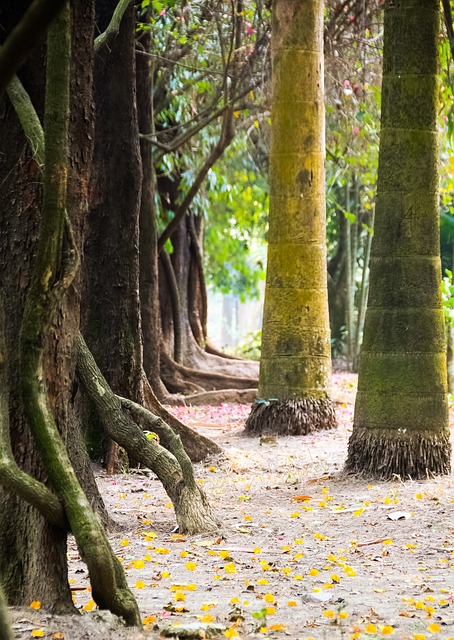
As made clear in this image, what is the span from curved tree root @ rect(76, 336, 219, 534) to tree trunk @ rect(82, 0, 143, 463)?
2.12 metres

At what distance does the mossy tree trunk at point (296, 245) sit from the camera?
10.3 meters

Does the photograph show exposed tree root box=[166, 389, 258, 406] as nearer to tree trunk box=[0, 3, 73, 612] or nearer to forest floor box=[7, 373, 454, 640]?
forest floor box=[7, 373, 454, 640]

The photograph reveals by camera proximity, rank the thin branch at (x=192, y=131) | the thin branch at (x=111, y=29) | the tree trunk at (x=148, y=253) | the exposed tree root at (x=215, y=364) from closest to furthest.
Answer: the thin branch at (x=111, y=29) → the tree trunk at (x=148, y=253) → the thin branch at (x=192, y=131) → the exposed tree root at (x=215, y=364)

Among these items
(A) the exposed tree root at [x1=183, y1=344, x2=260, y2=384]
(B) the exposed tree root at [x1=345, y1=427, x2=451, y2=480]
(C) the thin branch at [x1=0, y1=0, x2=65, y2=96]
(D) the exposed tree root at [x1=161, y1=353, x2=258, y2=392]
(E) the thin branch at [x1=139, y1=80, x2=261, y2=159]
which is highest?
(E) the thin branch at [x1=139, y1=80, x2=261, y2=159]

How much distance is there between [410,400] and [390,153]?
1879mm

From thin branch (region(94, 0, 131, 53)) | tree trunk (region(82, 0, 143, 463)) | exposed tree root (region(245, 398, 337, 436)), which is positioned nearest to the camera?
thin branch (region(94, 0, 131, 53))

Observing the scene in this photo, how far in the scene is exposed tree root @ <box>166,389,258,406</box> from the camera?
43.4 feet

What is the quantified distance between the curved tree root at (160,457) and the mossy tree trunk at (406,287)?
182 centimetres

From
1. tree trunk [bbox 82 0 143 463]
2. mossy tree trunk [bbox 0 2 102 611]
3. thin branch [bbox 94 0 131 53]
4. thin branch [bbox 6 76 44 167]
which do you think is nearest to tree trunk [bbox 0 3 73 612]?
mossy tree trunk [bbox 0 2 102 611]

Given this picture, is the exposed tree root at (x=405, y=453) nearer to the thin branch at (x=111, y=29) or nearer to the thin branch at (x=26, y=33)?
the thin branch at (x=111, y=29)

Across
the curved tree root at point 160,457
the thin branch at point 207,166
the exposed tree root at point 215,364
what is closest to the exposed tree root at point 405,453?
the curved tree root at point 160,457

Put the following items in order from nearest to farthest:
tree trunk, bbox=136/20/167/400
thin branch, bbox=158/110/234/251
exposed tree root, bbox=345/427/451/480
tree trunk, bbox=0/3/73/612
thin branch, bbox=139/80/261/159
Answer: tree trunk, bbox=0/3/73/612 → exposed tree root, bbox=345/427/451/480 → tree trunk, bbox=136/20/167/400 → thin branch, bbox=139/80/261/159 → thin branch, bbox=158/110/234/251

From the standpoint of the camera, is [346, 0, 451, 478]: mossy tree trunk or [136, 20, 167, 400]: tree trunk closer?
[346, 0, 451, 478]: mossy tree trunk

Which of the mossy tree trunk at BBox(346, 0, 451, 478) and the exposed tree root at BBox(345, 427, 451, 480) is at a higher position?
the mossy tree trunk at BBox(346, 0, 451, 478)
